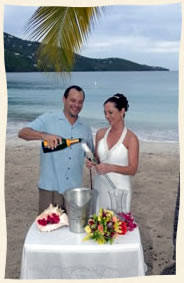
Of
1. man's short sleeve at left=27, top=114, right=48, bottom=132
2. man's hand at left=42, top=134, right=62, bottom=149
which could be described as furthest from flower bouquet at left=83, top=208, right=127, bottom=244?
man's short sleeve at left=27, top=114, right=48, bottom=132

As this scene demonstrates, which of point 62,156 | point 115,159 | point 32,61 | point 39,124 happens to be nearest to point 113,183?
point 115,159

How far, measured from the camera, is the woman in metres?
2.77

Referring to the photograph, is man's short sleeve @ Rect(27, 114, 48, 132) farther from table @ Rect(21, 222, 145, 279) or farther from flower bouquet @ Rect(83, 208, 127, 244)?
flower bouquet @ Rect(83, 208, 127, 244)

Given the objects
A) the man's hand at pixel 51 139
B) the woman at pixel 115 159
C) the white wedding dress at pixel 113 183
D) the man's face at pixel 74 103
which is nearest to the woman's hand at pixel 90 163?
the woman at pixel 115 159

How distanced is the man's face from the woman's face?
6.4 inches

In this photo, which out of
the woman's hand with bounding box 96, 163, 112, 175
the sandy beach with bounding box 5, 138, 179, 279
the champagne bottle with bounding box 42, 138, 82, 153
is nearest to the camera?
the woman's hand with bounding box 96, 163, 112, 175

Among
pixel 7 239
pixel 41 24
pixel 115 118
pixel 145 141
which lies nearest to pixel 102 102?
pixel 115 118

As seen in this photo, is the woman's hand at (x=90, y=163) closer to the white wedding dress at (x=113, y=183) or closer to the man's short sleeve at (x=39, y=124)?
the white wedding dress at (x=113, y=183)

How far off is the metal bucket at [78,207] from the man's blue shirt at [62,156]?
41 cm

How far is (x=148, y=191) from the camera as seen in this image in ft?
10.9

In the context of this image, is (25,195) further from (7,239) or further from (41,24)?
(41,24)

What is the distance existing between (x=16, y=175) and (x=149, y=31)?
1.25 meters

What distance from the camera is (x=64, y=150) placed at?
2896mm
